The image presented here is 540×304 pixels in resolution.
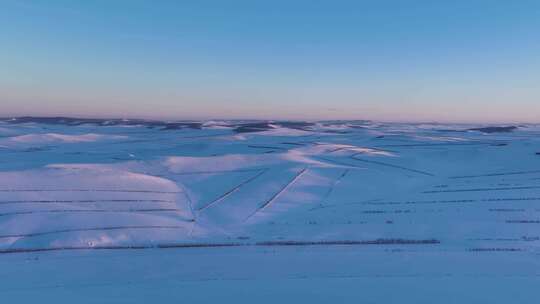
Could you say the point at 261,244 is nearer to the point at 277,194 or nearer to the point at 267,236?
the point at 267,236

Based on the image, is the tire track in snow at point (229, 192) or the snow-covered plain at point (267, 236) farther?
the tire track in snow at point (229, 192)

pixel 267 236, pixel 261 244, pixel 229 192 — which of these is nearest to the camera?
pixel 261 244

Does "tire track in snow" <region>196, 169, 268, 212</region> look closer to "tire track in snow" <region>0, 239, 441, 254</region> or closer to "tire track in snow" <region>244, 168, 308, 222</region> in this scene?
"tire track in snow" <region>244, 168, 308, 222</region>

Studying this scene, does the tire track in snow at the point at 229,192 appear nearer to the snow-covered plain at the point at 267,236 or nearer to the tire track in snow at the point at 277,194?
the snow-covered plain at the point at 267,236

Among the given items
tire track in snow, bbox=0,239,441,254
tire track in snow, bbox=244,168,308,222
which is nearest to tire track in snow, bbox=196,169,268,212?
tire track in snow, bbox=244,168,308,222

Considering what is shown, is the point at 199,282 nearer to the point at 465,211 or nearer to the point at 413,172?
the point at 465,211

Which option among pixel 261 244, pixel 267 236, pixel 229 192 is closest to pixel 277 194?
pixel 229 192

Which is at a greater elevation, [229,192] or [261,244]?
[229,192]

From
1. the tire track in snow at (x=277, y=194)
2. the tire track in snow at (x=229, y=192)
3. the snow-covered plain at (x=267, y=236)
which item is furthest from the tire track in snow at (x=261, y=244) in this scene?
the tire track in snow at (x=229, y=192)

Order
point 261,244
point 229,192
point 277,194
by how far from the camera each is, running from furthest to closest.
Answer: point 229,192
point 277,194
point 261,244
